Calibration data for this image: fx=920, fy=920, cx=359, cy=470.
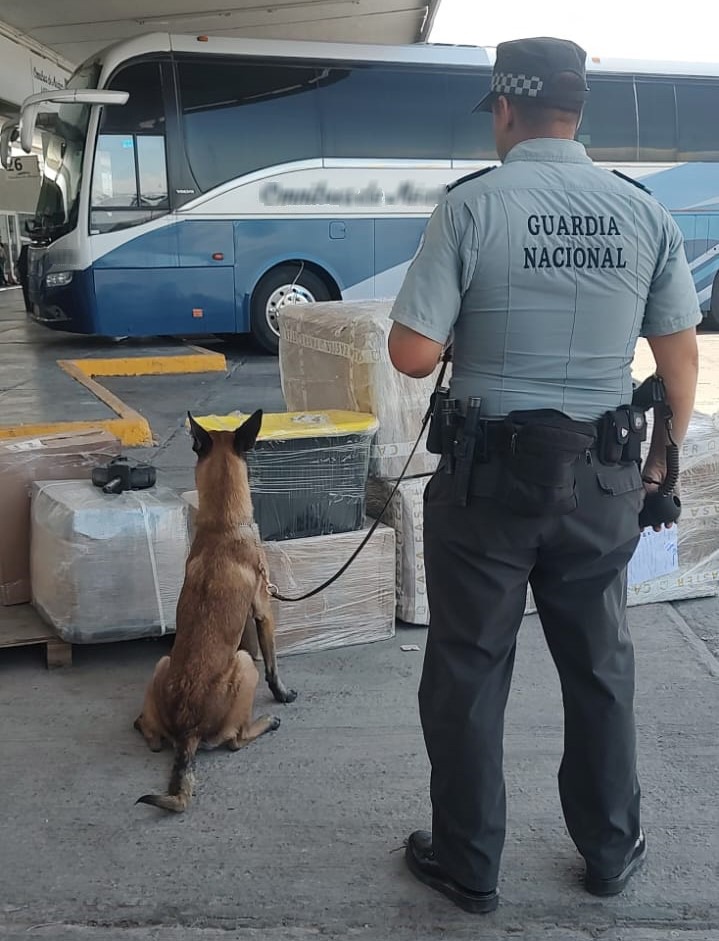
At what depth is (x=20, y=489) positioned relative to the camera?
4.02 metres

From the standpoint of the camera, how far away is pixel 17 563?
404 cm

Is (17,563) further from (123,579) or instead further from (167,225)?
(167,225)

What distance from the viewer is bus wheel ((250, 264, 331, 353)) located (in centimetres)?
1165

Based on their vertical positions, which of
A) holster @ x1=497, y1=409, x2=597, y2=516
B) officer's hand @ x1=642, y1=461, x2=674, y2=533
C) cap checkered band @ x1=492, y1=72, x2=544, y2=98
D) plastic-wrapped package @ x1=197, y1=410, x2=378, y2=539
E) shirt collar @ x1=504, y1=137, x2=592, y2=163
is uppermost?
cap checkered band @ x1=492, y1=72, x2=544, y2=98

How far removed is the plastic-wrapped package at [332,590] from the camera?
3.79 meters

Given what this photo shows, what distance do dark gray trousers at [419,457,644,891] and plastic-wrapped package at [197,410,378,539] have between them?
4.67ft

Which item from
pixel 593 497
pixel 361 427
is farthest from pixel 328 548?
pixel 593 497

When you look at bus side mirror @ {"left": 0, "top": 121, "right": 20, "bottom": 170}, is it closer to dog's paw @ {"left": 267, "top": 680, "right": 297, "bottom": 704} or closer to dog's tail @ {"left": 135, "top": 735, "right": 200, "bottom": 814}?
dog's paw @ {"left": 267, "top": 680, "right": 297, "bottom": 704}

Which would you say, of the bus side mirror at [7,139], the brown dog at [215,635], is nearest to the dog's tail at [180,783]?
the brown dog at [215,635]

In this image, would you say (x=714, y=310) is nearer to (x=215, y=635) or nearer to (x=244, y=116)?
(x=244, y=116)

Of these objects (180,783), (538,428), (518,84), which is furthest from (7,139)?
(538,428)

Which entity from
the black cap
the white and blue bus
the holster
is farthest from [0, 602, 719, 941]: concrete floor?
the white and blue bus

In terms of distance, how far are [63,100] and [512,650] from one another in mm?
9980

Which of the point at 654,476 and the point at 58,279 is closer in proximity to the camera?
the point at 654,476
